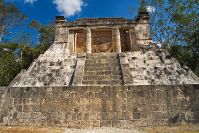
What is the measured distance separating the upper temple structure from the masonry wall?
2.88 feet

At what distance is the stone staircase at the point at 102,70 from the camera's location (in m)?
8.04

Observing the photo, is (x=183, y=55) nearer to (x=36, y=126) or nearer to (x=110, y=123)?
(x=110, y=123)

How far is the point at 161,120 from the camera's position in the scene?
6508 millimetres

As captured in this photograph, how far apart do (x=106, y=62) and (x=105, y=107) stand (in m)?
2.94

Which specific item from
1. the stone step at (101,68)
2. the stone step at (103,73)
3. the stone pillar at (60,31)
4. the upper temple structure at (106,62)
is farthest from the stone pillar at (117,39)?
the stone step at (103,73)

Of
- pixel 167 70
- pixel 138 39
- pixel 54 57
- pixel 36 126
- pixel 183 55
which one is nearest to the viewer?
pixel 36 126

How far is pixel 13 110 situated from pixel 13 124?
449 mm

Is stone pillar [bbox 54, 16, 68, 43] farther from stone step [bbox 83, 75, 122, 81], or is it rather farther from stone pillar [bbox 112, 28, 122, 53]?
stone step [bbox 83, 75, 122, 81]

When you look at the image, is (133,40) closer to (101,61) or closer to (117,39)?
(117,39)

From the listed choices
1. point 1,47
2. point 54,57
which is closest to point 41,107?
point 54,57

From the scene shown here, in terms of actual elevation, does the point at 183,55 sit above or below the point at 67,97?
above

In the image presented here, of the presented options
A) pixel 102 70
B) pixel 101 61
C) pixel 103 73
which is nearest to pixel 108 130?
pixel 103 73

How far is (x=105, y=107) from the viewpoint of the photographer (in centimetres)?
673

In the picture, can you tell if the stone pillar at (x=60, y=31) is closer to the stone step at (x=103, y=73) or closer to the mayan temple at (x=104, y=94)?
the mayan temple at (x=104, y=94)
